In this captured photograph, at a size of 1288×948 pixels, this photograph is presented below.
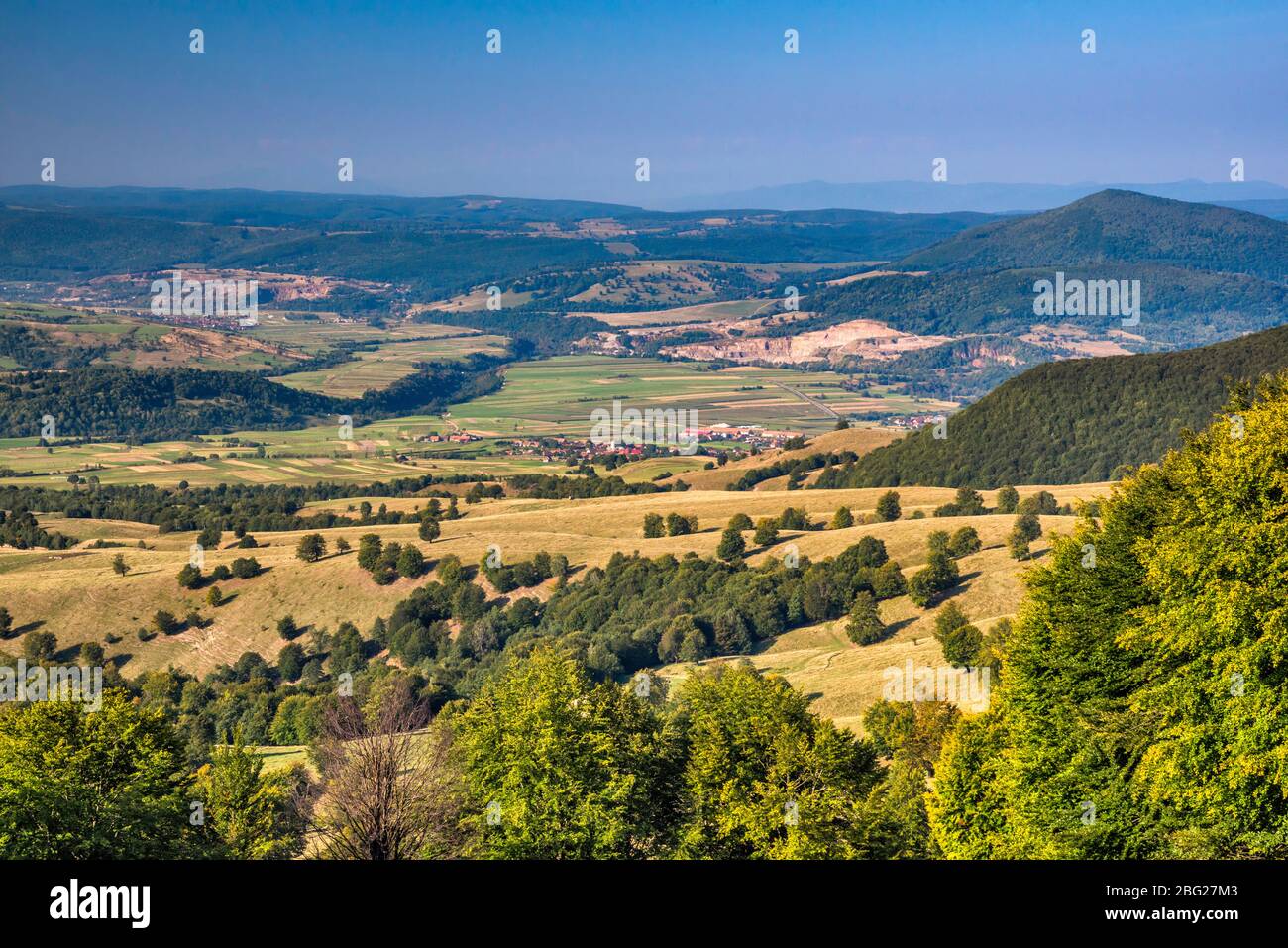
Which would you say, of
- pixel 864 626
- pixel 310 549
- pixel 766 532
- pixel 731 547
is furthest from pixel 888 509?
pixel 310 549


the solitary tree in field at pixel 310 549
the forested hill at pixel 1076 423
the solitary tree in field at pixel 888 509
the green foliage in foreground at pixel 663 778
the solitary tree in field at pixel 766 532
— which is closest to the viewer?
the green foliage in foreground at pixel 663 778

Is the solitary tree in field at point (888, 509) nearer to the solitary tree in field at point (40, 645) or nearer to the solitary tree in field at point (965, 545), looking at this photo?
the solitary tree in field at point (965, 545)

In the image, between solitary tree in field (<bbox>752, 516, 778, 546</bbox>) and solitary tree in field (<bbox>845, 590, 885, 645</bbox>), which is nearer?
solitary tree in field (<bbox>845, 590, 885, 645</bbox>)

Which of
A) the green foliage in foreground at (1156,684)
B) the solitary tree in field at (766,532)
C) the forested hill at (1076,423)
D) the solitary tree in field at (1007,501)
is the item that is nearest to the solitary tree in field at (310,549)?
the solitary tree in field at (766,532)

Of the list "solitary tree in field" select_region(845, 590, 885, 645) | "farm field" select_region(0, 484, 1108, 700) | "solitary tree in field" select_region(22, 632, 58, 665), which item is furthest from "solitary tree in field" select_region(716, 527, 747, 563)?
"solitary tree in field" select_region(22, 632, 58, 665)

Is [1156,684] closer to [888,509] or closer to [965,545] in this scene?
[965,545]

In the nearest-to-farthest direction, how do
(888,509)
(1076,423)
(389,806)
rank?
(389,806)
(888,509)
(1076,423)

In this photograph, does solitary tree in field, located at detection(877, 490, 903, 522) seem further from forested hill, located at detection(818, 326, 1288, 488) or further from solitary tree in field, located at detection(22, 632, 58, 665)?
solitary tree in field, located at detection(22, 632, 58, 665)

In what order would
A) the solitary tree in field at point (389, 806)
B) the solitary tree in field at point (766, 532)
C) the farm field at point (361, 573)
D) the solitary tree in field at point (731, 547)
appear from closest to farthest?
the solitary tree in field at point (389, 806)
the farm field at point (361, 573)
the solitary tree in field at point (731, 547)
the solitary tree in field at point (766, 532)
